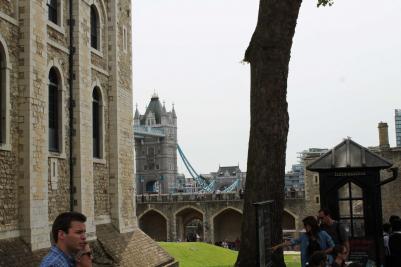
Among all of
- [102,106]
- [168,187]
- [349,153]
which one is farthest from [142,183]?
[349,153]

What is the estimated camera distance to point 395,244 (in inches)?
322

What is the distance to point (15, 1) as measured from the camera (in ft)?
42.2

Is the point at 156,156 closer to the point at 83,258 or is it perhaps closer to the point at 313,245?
the point at 313,245

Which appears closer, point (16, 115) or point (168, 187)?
point (16, 115)

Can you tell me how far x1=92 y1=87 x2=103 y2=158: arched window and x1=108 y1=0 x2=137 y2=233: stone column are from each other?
671 mm

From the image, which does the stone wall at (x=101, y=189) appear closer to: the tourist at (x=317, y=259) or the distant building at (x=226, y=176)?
the tourist at (x=317, y=259)

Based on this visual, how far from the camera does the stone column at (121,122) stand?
1827cm

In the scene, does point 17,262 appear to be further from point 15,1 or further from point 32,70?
point 15,1

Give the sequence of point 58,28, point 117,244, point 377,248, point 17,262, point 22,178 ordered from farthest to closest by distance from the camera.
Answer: point 117,244
point 58,28
point 22,178
point 17,262
point 377,248

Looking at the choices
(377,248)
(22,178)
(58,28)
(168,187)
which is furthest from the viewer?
(168,187)

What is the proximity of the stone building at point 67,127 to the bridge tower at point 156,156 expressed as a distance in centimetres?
8575

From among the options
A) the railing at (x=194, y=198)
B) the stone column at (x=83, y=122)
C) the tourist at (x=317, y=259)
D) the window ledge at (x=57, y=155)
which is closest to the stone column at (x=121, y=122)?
the stone column at (x=83, y=122)

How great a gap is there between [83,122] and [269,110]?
29.5ft

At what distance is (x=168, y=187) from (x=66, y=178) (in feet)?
305
